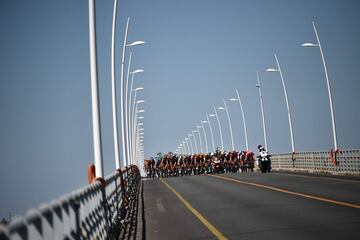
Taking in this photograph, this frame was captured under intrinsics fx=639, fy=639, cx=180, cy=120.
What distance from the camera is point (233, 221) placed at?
1415 centimetres

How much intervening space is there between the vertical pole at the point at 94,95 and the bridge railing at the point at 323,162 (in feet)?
60.6

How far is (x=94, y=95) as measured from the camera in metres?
15.4

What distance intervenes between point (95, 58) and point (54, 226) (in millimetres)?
10469

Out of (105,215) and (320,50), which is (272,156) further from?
(105,215)

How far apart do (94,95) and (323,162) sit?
24.5 metres

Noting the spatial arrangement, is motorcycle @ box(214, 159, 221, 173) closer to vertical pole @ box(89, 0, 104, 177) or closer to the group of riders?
the group of riders

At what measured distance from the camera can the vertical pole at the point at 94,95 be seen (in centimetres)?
1451

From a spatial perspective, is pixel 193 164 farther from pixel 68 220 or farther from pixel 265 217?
pixel 68 220

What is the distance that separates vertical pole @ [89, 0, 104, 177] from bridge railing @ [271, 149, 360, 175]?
18.5m

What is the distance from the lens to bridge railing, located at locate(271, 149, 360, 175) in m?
31.8

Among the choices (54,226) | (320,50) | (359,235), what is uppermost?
(320,50)

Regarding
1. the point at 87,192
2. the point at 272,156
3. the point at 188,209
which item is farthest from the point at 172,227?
the point at 272,156

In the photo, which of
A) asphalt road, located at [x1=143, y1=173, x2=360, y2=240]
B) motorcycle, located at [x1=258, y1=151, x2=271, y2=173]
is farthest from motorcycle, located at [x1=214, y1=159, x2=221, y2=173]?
asphalt road, located at [x1=143, y1=173, x2=360, y2=240]

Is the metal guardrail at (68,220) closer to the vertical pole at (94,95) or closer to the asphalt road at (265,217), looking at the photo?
the asphalt road at (265,217)
